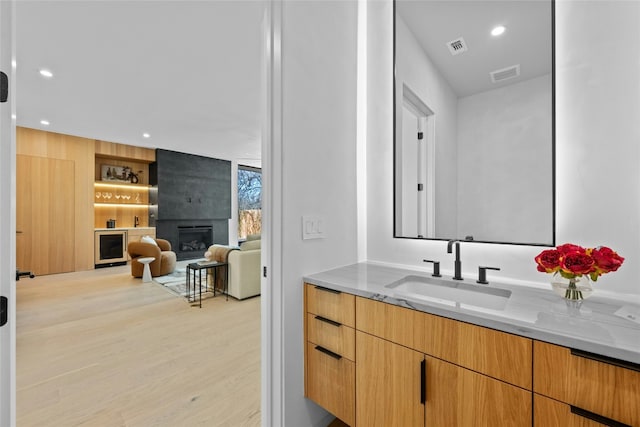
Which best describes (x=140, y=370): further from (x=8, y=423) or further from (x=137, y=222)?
(x=137, y=222)

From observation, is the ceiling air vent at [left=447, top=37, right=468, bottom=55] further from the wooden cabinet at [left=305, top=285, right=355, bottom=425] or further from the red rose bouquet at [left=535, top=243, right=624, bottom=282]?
the wooden cabinet at [left=305, top=285, right=355, bottom=425]

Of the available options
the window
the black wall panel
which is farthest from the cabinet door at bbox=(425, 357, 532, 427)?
the window

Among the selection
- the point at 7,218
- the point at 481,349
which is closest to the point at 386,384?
the point at 481,349

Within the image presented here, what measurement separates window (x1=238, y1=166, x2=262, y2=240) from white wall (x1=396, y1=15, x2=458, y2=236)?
7.40 metres

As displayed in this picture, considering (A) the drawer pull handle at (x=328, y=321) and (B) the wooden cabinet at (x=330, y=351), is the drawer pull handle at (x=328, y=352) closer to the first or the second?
(B) the wooden cabinet at (x=330, y=351)

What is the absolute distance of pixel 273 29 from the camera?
4.25 feet

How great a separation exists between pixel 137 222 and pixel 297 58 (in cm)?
703

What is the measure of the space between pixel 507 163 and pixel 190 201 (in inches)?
280

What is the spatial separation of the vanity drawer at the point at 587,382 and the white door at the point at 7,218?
1.40m

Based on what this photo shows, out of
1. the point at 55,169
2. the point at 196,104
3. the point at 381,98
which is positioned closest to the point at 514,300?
the point at 381,98

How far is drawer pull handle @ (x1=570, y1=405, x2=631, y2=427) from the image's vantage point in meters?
0.67

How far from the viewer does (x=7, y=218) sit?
26.2 inches

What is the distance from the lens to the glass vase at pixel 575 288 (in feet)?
3.33

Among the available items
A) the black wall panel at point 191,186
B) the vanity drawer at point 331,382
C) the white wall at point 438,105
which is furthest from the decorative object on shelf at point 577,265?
the black wall panel at point 191,186
